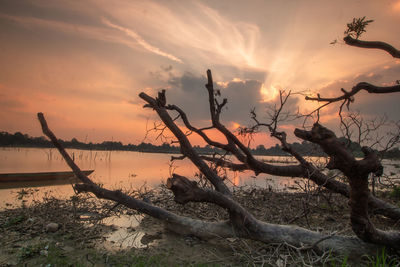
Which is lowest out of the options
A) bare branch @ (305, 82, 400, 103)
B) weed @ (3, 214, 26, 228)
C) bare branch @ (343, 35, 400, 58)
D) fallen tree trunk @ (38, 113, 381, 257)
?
weed @ (3, 214, 26, 228)

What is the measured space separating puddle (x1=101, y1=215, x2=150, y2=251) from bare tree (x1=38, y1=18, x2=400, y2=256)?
54 cm

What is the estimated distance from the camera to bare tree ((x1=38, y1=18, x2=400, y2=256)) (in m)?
2.10

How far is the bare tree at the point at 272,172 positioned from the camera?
2.10 meters

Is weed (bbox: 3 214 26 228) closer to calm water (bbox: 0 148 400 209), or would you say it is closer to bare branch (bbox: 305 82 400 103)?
calm water (bbox: 0 148 400 209)

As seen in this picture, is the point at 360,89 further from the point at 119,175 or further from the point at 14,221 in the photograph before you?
the point at 119,175

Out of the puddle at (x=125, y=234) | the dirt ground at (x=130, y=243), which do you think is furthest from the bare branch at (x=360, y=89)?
the puddle at (x=125, y=234)

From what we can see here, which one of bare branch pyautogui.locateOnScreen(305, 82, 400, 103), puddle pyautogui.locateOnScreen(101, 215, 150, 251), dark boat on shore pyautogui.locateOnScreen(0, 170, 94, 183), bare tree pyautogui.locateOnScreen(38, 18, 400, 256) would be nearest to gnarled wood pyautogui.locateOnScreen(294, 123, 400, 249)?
bare tree pyautogui.locateOnScreen(38, 18, 400, 256)

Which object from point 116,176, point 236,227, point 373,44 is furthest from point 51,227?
point 116,176

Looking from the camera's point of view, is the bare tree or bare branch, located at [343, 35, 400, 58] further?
bare branch, located at [343, 35, 400, 58]

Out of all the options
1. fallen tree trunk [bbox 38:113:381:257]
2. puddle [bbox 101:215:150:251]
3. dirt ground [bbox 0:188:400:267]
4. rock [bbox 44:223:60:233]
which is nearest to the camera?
→ fallen tree trunk [bbox 38:113:381:257]

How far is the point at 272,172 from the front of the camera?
16.3 ft

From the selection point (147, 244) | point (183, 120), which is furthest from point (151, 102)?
point (147, 244)

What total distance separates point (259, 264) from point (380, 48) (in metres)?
5.97

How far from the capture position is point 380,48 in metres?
5.88
